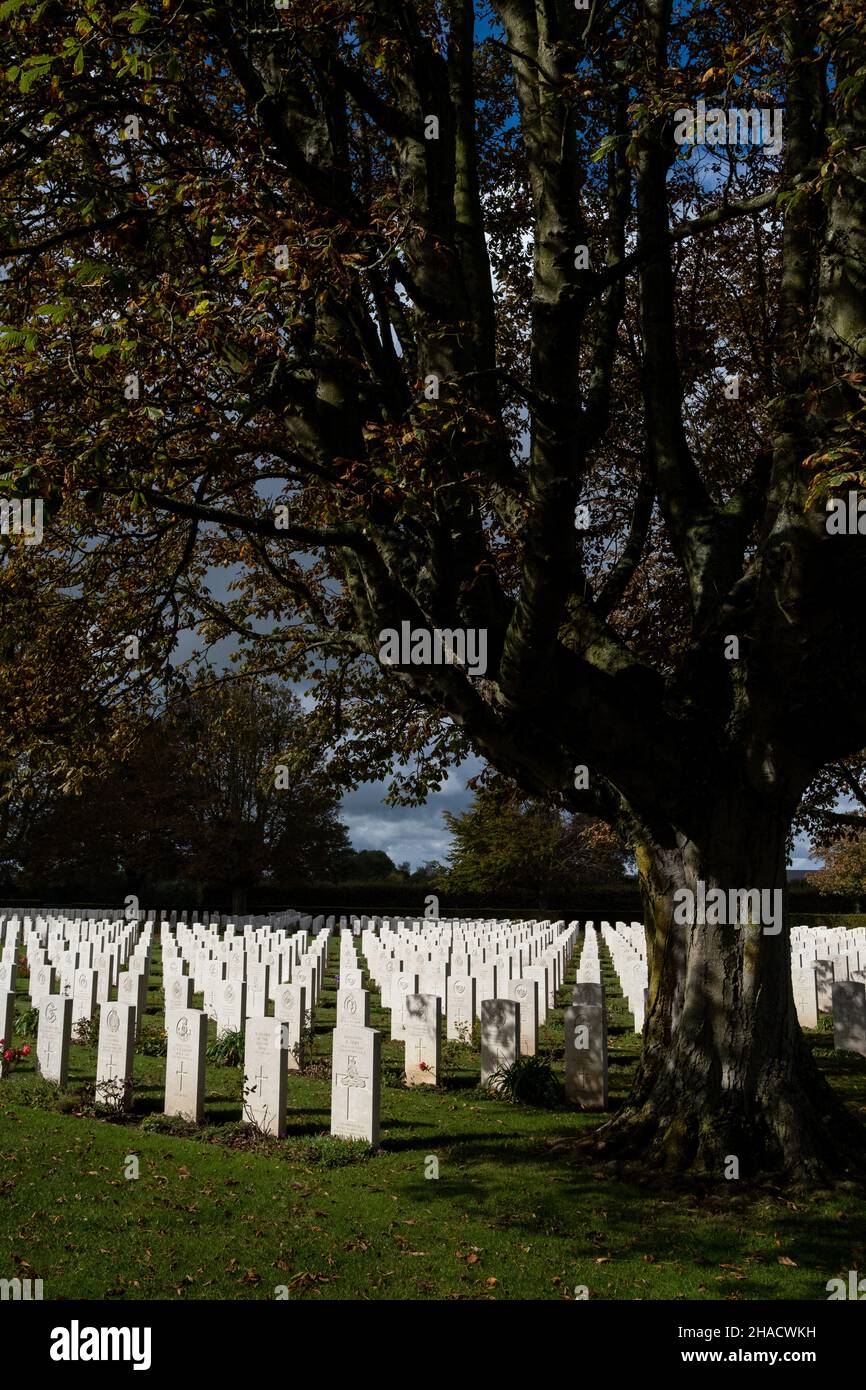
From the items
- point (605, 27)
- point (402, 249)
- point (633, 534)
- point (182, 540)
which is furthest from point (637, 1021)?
point (605, 27)

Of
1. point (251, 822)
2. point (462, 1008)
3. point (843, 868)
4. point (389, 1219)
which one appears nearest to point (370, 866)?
point (251, 822)

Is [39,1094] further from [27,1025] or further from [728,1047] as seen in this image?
[728,1047]

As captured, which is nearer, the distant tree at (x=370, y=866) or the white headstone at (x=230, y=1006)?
the white headstone at (x=230, y=1006)

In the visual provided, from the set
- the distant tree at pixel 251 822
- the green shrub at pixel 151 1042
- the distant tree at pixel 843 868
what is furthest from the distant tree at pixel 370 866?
the green shrub at pixel 151 1042

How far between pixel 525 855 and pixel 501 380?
3885 centimetres

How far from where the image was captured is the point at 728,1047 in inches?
276

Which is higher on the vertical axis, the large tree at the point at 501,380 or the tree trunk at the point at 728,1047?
the large tree at the point at 501,380

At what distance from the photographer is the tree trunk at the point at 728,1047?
6832 mm

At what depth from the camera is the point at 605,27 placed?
27.0 feet

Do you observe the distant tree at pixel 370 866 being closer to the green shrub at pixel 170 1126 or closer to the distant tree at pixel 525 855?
the distant tree at pixel 525 855

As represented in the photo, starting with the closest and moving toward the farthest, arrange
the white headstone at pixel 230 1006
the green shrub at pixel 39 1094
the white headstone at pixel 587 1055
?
the green shrub at pixel 39 1094, the white headstone at pixel 587 1055, the white headstone at pixel 230 1006

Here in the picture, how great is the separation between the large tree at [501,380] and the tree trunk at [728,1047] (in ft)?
0.08
